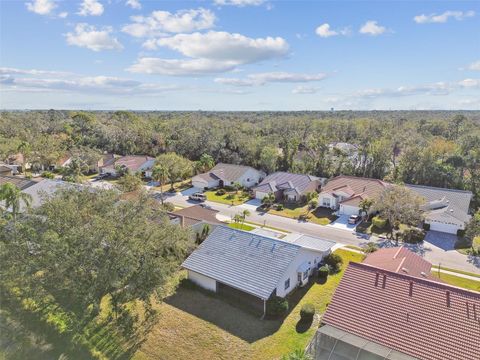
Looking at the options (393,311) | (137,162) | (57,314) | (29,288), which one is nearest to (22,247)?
(29,288)

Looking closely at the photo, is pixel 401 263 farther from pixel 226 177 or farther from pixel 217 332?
pixel 226 177

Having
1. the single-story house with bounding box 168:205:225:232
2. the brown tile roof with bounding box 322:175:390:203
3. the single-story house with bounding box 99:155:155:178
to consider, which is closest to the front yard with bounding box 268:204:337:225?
the brown tile roof with bounding box 322:175:390:203

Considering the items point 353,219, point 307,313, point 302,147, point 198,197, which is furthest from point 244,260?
point 302,147

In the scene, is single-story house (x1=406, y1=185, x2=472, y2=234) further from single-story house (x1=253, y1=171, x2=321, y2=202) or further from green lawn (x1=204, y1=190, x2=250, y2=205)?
green lawn (x1=204, y1=190, x2=250, y2=205)

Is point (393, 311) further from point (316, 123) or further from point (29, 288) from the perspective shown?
point (316, 123)

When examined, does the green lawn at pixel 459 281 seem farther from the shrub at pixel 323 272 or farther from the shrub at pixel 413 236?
the shrub at pixel 323 272

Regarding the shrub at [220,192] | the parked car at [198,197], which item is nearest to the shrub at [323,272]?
the parked car at [198,197]
